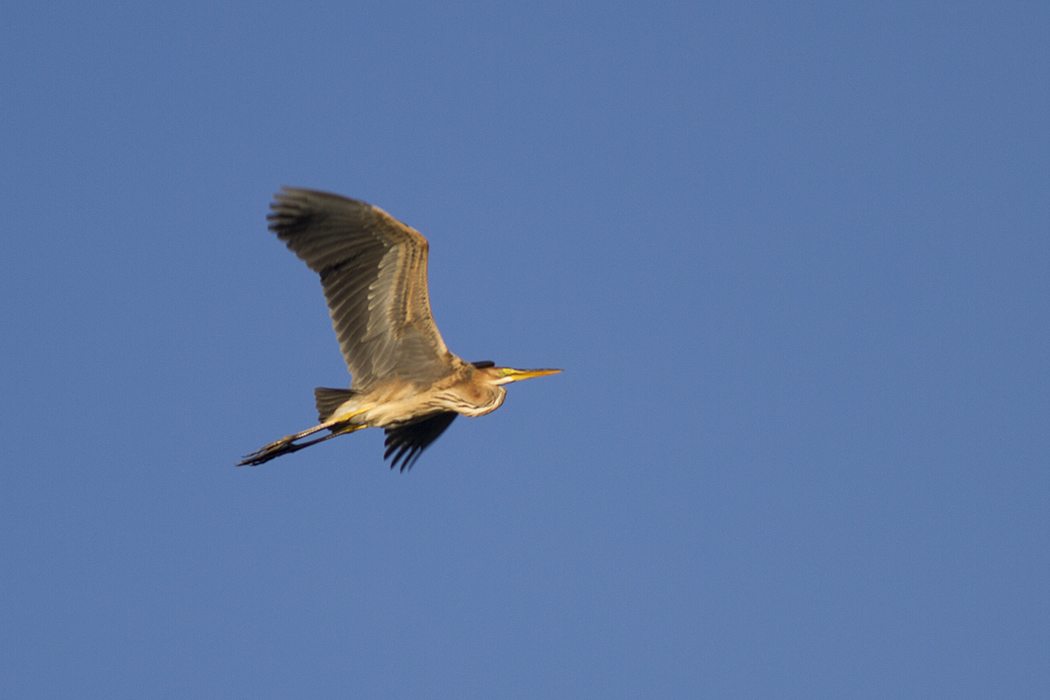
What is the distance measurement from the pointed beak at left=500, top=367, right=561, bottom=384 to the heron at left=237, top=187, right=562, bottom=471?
1 cm

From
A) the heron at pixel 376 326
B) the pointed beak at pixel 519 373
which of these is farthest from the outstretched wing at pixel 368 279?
the pointed beak at pixel 519 373

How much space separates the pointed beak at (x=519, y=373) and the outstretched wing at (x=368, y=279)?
2.19 feet

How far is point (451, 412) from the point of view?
1298cm

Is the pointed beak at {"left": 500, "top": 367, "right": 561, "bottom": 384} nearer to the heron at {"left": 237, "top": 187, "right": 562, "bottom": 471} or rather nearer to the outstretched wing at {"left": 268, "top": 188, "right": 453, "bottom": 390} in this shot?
the heron at {"left": 237, "top": 187, "right": 562, "bottom": 471}

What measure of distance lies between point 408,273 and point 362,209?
72 centimetres

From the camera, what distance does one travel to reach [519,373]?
42.4 feet

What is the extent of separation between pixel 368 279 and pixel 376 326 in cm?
50

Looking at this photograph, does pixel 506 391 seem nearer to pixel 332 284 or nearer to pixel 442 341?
pixel 442 341

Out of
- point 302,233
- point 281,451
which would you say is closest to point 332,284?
point 302,233

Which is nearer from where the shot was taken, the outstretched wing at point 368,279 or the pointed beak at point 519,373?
the outstretched wing at point 368,279

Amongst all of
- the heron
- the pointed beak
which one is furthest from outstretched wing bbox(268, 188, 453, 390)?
the pointed beak

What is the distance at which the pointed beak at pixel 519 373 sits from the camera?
42.1 feet

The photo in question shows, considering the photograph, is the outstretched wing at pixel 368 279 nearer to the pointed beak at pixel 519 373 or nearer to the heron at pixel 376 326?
the heron at pixel 376 326

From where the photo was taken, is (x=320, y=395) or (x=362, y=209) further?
(x=320, y=395)
